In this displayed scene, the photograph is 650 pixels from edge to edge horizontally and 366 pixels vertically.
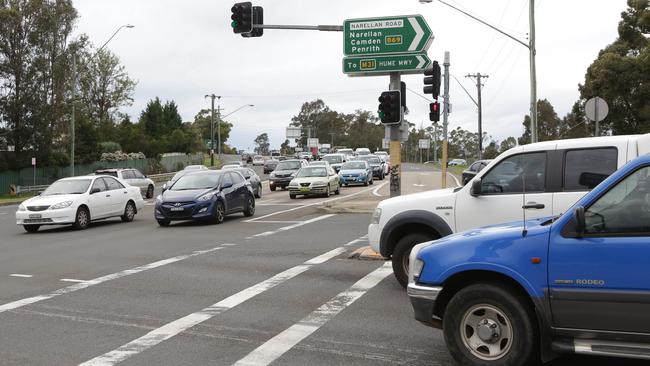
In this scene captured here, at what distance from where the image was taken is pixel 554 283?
176 inches

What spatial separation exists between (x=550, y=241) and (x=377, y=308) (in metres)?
3.17

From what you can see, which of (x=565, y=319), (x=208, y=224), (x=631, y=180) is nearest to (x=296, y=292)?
(x=565, y=319)

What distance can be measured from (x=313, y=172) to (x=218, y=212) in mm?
11471

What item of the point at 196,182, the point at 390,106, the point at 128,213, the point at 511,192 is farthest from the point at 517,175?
the point at 128,213

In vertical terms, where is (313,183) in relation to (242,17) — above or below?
below

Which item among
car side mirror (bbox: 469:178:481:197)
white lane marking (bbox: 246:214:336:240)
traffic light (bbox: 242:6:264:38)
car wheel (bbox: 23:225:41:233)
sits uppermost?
traffic light (bbox: 242:6:264:38)

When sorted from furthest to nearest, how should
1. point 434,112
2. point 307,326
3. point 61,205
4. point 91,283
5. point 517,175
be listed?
point 434,112 < point 61,205 < point 91,283 < point 517,175 < point 307,326

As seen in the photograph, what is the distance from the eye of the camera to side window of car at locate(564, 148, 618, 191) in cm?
689

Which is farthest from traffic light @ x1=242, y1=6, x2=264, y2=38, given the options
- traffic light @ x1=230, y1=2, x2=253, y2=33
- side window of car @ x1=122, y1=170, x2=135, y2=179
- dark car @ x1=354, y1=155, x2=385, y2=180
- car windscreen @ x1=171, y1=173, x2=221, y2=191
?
dark car @ x1=354, y1=155, x2=385, y2=180

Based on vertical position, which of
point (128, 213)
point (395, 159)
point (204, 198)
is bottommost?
point (128, 213)

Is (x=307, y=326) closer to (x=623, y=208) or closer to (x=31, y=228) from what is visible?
(x=623, y=208)

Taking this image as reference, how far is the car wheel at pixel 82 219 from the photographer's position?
17.1m

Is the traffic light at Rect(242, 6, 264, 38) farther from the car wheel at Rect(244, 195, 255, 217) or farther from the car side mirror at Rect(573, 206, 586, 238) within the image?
the car side mirror at Rect(573, 206, 586, 238)

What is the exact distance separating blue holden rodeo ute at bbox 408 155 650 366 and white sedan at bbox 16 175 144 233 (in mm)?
14044
